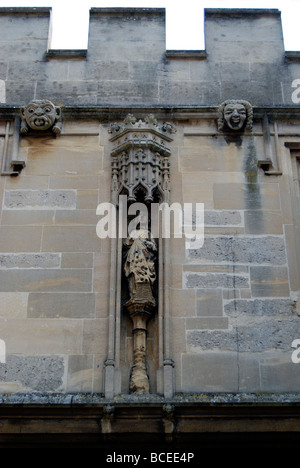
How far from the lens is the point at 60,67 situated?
9.80 m

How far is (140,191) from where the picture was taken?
882 centimetres

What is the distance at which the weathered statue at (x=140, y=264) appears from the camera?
26.8ft

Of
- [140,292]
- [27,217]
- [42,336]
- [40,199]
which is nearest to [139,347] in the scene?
[140,292]

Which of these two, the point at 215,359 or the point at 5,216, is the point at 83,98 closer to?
the point at 5,216

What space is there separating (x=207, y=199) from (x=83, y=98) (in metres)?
2.06

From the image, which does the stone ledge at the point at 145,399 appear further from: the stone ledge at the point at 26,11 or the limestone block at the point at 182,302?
the stone ledge at the point at 26,11

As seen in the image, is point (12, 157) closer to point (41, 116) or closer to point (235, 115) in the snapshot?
point (41, 116)

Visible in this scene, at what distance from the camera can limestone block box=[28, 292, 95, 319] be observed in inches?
320

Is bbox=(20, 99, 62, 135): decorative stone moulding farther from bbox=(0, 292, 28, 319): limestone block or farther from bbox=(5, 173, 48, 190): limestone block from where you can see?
bbox=(0, 292, 28, 319): limestone block

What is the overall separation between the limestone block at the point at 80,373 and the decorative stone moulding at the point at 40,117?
2.84 metres

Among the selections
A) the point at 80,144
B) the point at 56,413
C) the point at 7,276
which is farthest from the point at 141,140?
the point at 56,413

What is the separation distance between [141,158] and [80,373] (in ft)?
8.33

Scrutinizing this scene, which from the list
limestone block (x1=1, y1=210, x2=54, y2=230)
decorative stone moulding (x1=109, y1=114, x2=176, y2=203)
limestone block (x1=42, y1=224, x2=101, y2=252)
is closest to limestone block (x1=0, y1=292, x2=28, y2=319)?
limestone block (x1=42, y1=224, x2=101, y2=252)

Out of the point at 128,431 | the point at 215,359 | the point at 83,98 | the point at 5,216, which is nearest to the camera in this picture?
the point at 128,431
